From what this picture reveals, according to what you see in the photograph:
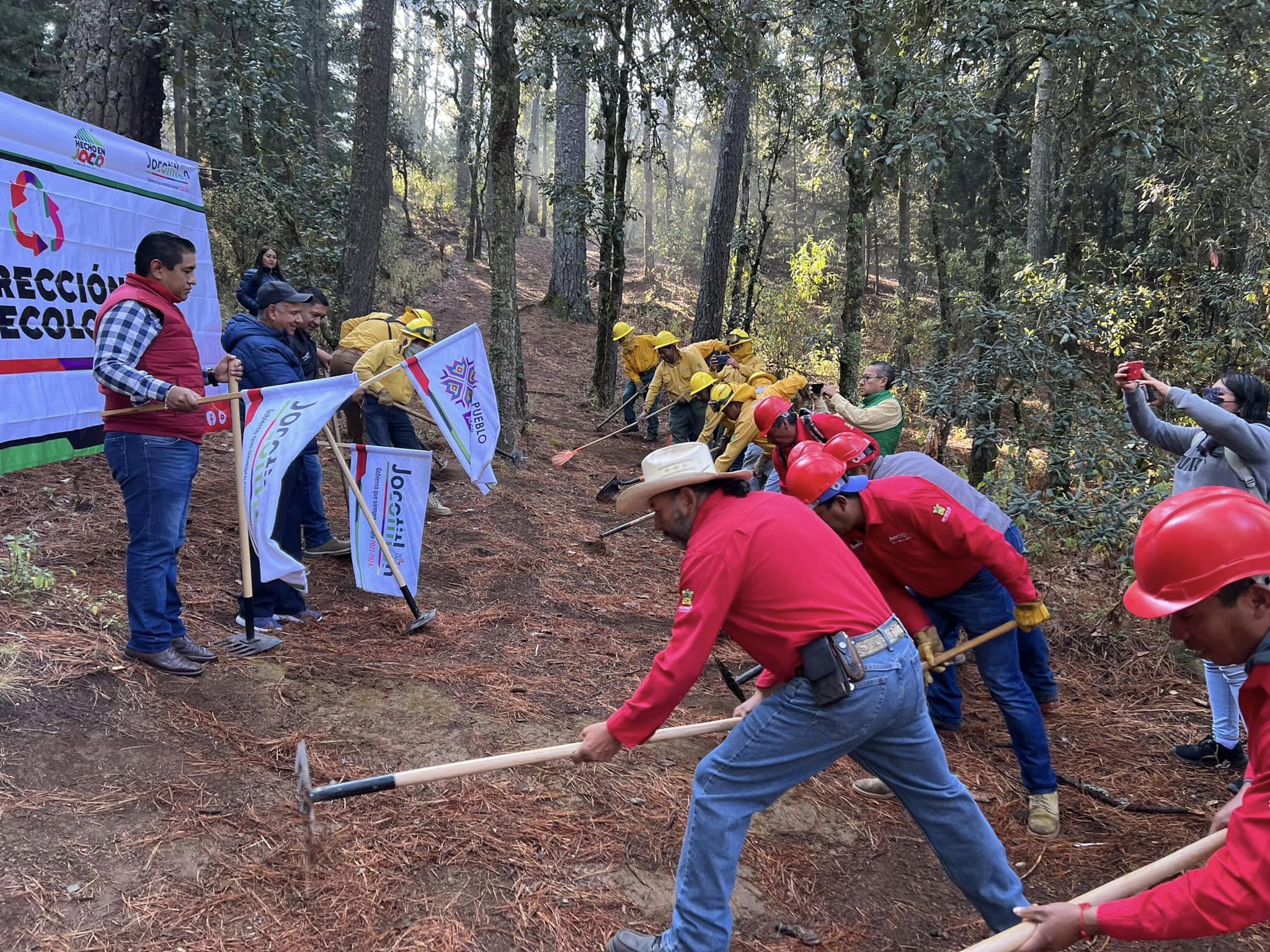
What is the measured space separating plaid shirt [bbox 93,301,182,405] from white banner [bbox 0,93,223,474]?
88.1 inches

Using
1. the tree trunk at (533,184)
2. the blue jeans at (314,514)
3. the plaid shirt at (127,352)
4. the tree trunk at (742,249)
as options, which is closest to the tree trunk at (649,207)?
the tree trunk at (742,249)

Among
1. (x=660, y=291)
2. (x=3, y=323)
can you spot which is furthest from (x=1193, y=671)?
(x=660, y=291)

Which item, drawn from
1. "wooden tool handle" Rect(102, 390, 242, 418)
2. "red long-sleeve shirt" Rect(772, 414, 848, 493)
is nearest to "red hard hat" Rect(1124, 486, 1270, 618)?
"red long-sleeve shirt" Rect(772, 414, 848, 493)

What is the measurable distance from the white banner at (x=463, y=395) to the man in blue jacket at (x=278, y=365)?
82 cm

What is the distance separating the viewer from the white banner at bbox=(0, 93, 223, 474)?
552cm

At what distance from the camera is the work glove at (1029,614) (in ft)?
12.3

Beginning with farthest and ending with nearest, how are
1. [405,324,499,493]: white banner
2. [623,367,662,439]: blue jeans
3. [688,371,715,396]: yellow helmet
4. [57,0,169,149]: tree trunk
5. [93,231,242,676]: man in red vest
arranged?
[623,367,662,439]: blue jeans < [688,371,715,396]: yellow helmet < [57,0,169,149]: tree trunk < [405,324,499,493]: white banner < [93,231,242,676]: man in red vest

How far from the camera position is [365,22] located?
10250mm

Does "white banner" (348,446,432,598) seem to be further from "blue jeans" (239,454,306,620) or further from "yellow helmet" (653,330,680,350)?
"yellow helmet" (653,330,680,350)

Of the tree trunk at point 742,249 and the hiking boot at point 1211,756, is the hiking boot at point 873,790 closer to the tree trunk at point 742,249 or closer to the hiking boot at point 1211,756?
the hiking boot at point 1211,756

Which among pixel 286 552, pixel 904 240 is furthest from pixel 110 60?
pixel 904 240

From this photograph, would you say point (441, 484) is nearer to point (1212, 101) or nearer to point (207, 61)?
point (207, 61)

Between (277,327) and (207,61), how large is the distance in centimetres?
574

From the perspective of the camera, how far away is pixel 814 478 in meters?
3.66
